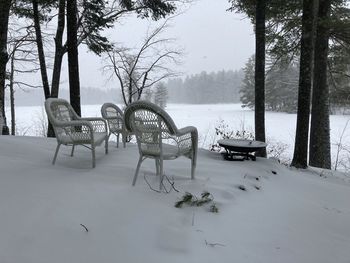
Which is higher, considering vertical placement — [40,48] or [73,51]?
[40,48]

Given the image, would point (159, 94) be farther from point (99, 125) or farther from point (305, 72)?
point (99, 125)

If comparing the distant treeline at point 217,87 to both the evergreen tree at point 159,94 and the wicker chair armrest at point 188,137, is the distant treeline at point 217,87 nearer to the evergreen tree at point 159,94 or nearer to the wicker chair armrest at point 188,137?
the evergreen tree at point 159,94

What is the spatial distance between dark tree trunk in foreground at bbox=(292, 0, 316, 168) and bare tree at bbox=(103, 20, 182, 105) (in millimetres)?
8055

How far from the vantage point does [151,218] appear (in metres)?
2.55

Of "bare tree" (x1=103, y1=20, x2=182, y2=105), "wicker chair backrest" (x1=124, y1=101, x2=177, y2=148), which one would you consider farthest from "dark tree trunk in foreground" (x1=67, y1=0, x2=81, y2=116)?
"bare tree" (x1=103, y1=20, x2=182, y2=105)

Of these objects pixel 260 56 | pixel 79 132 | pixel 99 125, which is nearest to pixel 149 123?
pixel 79 132

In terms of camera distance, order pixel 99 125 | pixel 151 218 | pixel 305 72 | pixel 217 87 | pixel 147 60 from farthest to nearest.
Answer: pixel 217 87 < pixel 147 60 < pixel 305 72 < pixel 99 125 < pixel 151 218

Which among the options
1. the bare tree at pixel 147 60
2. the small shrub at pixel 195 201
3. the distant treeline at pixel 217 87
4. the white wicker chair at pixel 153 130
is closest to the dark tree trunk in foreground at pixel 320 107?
the white wicker chair at pixel 153 130

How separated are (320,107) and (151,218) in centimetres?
652

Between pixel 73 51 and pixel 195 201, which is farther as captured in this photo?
pixel 73 51

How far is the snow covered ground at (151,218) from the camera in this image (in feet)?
7.06

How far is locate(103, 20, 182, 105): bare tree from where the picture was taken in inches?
514

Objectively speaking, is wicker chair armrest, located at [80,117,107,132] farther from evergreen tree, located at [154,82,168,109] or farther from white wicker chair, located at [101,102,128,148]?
evergreen tree, located at [154,82,168,109]

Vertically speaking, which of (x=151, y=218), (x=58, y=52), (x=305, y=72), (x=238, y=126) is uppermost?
(x=58, y=52)
